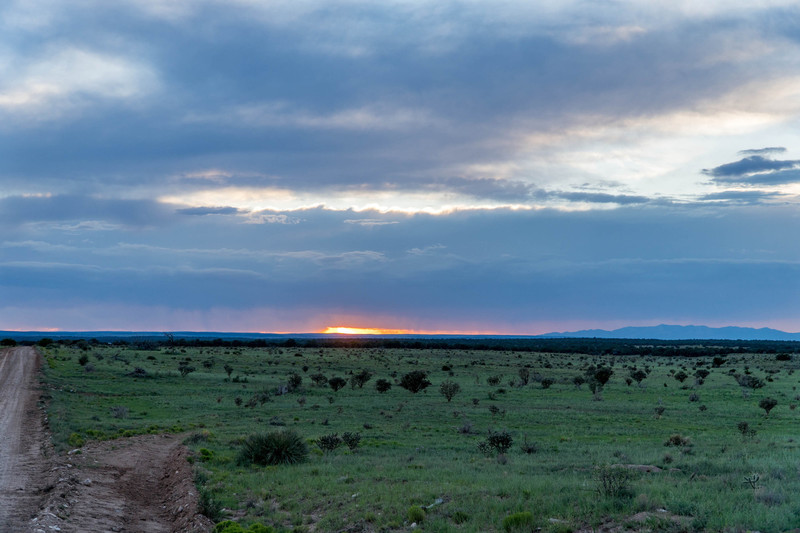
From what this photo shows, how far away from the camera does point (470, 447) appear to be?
2762 centimetres

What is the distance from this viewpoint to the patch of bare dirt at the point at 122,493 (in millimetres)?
13734

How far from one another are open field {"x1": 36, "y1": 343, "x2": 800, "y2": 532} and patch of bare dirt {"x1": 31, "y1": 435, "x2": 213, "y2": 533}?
3.01 ft

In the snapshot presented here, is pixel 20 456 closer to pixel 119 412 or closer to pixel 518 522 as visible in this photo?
pixel 119 412

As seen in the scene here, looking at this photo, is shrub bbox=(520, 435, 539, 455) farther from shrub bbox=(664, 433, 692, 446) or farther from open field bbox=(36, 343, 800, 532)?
shrub bbox=(664, 433, 692, 446)

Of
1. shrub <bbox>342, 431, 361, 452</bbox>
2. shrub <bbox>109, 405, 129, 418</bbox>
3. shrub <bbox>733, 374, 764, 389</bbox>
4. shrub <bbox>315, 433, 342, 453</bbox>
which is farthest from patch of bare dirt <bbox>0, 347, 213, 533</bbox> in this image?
shrub <bbox>733, 374, 764, 389</bbox>

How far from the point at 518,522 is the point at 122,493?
12.1 metres

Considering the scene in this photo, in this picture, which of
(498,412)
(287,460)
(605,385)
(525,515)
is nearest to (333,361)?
(605,385)

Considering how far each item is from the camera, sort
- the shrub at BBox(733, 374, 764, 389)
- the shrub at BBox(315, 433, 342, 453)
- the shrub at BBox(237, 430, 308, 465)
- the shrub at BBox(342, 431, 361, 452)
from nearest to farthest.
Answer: the shrub at BBox(237, 430, 308, 465) → the shrub at BBox(315, 433, 342, 453) → the shrub at BBox(342, 431, 361, 452) → the shrub at BBox(733, 374, 764, 389)

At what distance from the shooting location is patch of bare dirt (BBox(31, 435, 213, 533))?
13734 mm

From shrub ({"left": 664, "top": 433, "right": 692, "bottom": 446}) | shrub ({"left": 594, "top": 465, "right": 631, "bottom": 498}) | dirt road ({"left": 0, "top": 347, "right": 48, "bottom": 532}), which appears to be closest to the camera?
shrub ({"left": 594, "top": 465, "right": 631, "bottom": 498})

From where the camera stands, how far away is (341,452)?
25.5 metres

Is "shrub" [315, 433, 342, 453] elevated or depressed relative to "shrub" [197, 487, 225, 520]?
depressed

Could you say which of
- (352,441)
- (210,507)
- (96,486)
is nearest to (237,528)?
(210,507)

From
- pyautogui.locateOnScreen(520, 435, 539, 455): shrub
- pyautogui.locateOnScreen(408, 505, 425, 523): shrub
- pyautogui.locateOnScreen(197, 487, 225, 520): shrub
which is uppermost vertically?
pyautogui.locateOnScreen(408, 505, 425, 523): shrub
